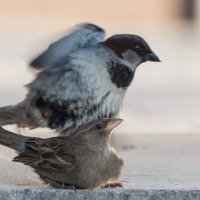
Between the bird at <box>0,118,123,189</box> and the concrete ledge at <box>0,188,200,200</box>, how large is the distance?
14cm

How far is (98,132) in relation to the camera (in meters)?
6.84

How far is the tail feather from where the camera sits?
6992 millimetres

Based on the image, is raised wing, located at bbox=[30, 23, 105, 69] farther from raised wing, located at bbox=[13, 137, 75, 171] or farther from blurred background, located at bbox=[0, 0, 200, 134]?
raised wing, located at bbox=[13, 137, 75, 171]

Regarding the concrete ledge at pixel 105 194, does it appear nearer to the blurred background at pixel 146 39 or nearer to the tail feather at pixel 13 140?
the tail feather at pixel 13 140

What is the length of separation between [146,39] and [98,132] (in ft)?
54.0

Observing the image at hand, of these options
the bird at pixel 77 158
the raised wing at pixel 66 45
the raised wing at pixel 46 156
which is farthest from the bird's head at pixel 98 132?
the raised wing at pixel 66 45

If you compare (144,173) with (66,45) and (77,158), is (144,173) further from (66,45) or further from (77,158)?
(66,45)

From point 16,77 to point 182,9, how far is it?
527 inches

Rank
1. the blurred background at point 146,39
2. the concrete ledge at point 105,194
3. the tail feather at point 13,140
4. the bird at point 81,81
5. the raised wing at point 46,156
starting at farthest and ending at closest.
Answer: the blurred background at point 146,39
the bird at point 81,81
the tail feather at point 13,140
the raised wing at point 46,156
the concrete ledge at point 105,194


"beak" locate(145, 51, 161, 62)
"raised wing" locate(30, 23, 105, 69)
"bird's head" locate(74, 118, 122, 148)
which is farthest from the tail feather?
"beak" locate(145, 51, 161, 62)

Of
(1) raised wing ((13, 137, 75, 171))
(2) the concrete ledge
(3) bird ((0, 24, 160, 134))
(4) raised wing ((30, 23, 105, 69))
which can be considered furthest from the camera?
(4) raised wing ((30, 23, 105, 69))

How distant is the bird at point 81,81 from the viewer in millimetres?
8094

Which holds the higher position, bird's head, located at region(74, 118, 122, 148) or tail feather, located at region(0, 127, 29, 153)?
bird's head, located at region(74, 118, 122, 148)

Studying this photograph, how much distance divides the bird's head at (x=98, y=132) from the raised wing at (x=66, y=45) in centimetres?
153
